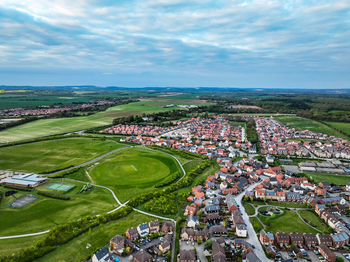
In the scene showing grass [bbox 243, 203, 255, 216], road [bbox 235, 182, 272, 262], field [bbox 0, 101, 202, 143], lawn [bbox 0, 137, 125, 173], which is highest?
field [bbox 0, 101, 202, 143]

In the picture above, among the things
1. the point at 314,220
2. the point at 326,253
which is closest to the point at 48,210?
the point at 326,253

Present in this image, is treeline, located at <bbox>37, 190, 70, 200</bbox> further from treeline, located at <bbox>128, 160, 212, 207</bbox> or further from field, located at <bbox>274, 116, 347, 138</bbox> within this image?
field, located at <bbox>274, 116, 347, 138</bbox>

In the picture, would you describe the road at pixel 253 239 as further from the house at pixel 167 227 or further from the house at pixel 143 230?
the house at pixel 143 230

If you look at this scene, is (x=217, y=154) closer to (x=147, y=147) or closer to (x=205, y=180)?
(x=205, y=180)

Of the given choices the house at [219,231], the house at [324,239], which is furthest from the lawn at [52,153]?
the house at [324,239]

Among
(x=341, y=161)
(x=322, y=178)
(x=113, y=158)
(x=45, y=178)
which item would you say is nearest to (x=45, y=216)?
(x=45, y=178)

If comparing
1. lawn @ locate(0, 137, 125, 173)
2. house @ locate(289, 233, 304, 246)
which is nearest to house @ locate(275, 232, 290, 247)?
house @ locate(289, 233, 304, 246)

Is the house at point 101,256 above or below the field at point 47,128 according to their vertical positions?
below
